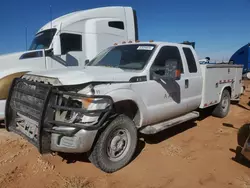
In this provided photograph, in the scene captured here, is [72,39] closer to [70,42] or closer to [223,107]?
[70,42]

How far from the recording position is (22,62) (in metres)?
6.25

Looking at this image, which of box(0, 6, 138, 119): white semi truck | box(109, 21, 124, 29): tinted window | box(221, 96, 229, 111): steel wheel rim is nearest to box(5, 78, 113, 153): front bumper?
box(0, 6, 138, 119): white semi truck

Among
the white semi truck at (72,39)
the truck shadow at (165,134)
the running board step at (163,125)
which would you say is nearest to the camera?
the running board step at (163,125)

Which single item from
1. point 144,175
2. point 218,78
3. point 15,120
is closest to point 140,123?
point 144,175

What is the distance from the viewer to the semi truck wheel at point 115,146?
3322 mm

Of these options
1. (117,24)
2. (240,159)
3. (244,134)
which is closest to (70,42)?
(117,24)

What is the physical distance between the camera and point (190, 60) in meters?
5.27

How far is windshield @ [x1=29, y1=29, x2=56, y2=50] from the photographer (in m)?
7.00

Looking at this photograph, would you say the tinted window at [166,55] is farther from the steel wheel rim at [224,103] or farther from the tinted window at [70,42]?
the tinted window at [70,42]

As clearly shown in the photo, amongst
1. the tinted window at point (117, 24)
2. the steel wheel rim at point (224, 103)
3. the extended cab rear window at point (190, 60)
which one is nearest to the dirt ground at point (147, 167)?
the extended cab rear window at point (190, 60)

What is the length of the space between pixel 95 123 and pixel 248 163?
2.68 metres

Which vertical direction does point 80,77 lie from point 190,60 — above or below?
below

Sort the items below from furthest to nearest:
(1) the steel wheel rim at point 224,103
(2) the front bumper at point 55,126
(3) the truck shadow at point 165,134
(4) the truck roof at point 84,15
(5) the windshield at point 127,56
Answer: (4) the truck roof at point 84,15 < (1) the steel wheel rim at point 224,103 < (3) the truck shadow at point 165,134 < (5) the windshield at point 127,56 < (2) the front bumper at point 55,126

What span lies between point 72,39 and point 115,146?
470 centimetres
